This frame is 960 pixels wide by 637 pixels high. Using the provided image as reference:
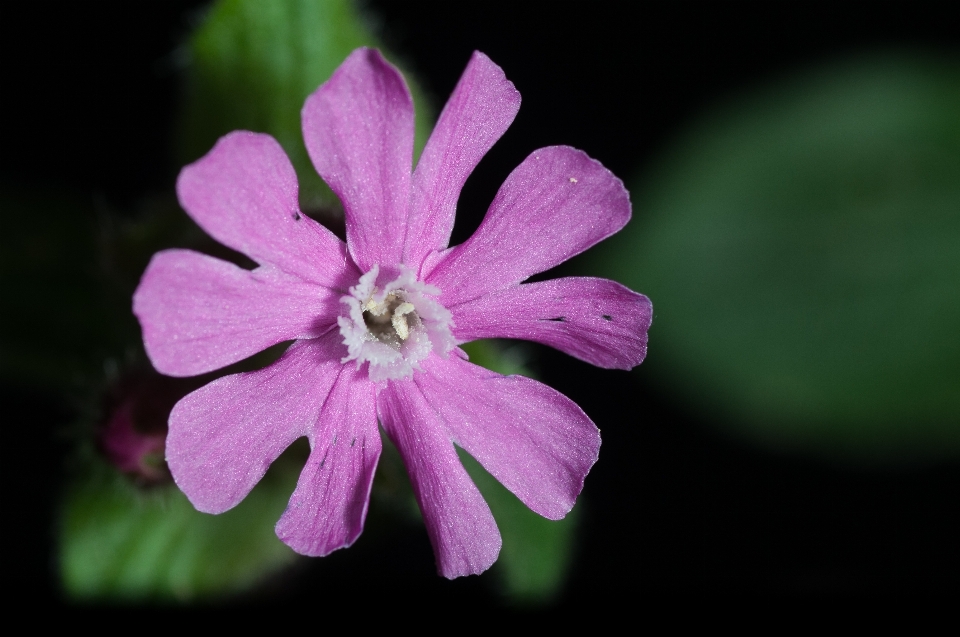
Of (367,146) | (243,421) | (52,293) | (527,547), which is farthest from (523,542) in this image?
(52,293)

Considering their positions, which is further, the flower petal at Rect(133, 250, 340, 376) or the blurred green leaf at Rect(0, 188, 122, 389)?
the blurred green leaf at Rect(0, 188, 122, 389)

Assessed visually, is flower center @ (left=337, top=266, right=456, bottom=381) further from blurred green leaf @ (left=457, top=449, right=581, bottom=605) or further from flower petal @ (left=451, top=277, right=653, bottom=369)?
blurred green leaf @ (left=457, top=449, right=581, bottom=605)

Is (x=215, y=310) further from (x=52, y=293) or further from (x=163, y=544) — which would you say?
(x=52, y=293)

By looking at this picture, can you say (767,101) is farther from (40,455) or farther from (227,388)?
(40,455)

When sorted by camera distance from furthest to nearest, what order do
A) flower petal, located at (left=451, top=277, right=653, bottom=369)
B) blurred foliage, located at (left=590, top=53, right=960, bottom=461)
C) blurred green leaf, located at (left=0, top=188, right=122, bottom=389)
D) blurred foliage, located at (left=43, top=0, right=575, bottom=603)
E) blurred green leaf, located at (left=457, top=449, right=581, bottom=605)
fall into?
blurred foliage, located at (left=590, top=53, right=960, bottom=461), blurred green leaf, located at (left=0, top=188, right=122, bottom=389), blurred green leaf, located at (left=457, top=449, right=581, bottom=605), blurred foliage, located at (left=43, top=0, right=575, bottom=603), flower petal, located at (left=451, top=277, right=653, bottom=369)

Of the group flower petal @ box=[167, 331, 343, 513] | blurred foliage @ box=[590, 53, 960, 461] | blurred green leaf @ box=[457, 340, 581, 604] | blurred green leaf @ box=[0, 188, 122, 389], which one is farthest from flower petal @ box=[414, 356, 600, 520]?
blurred foliage @ box=[590, 53, 960, 461]

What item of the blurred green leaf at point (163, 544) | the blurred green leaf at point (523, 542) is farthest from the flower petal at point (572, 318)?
the blurred green leaf at point (163, 544)

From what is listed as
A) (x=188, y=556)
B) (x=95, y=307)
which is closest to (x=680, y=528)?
(x=188, y=556)
